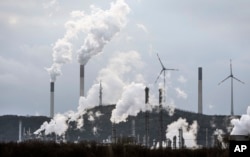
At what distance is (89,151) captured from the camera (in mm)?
42969

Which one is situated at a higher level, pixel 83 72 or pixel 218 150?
A: pixel 83 72

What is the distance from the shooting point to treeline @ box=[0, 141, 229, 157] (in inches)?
1630

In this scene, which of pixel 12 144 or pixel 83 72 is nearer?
pixel 12 144

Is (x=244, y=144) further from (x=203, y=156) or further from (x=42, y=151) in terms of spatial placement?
(x=42, y=151)

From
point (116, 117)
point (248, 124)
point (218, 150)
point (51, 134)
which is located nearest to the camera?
point (218, 150)

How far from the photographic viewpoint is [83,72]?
182625mm

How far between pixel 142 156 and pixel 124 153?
61.2 inches

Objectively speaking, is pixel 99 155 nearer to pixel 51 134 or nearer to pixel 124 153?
pixel 124 153

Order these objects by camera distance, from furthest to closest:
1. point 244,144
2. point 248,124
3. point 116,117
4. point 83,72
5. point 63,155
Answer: point 83,72, point 116,117, point 248,124, point 63,155, point 244,144

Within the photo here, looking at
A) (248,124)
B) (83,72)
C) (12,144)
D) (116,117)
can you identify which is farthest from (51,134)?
(12,144)

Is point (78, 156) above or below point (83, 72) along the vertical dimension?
below

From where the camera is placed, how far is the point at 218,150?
4003cm

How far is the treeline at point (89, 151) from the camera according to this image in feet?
136

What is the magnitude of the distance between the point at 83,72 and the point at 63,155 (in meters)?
140
